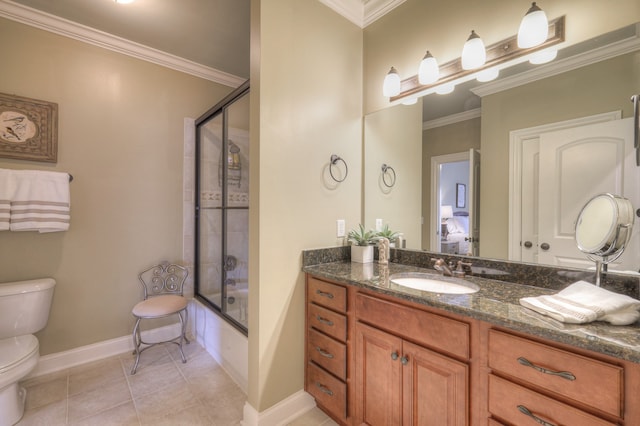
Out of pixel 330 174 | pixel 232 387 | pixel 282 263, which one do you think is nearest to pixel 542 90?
pixel 330 174

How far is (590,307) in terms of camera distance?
89 cm

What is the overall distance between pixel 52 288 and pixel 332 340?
2066 millimetres

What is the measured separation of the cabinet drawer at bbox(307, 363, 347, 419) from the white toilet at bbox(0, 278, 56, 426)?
1.60 metres

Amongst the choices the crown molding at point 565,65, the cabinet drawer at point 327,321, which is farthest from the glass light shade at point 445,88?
the cabinet drawer at point 327,321

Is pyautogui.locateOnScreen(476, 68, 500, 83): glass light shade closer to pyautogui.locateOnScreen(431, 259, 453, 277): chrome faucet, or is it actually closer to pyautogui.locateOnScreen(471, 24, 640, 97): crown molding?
pyautogui.locateOnScreen(471, 24, 640, 97): crown molding

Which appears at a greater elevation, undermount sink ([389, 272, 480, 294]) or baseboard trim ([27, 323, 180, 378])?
undermount sink ([389, 272, 480, 294])

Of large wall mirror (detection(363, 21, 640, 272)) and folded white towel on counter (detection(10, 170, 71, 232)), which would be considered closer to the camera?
large wall mirror (detection(363, 21, 640, 272))

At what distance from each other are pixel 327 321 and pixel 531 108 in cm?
151

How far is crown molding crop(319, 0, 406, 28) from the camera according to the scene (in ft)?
6.22

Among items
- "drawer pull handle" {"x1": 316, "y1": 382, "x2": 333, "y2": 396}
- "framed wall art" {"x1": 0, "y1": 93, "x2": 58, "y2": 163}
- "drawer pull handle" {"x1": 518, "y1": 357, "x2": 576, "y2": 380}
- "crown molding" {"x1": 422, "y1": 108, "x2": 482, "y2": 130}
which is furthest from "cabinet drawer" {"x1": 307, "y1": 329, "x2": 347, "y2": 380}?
"framed wall art" {"x1": 0, "y1": 93, "x2": 58, "y2": 163}

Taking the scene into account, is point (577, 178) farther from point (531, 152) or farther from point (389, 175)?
point (389, 175)

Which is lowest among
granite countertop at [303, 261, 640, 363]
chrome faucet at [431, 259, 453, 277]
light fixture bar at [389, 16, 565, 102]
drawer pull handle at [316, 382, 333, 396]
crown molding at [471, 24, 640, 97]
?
drawer pull handle at [316, 382, 333, 396]

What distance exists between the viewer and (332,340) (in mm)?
1561

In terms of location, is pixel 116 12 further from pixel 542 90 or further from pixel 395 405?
pixel 395 405
